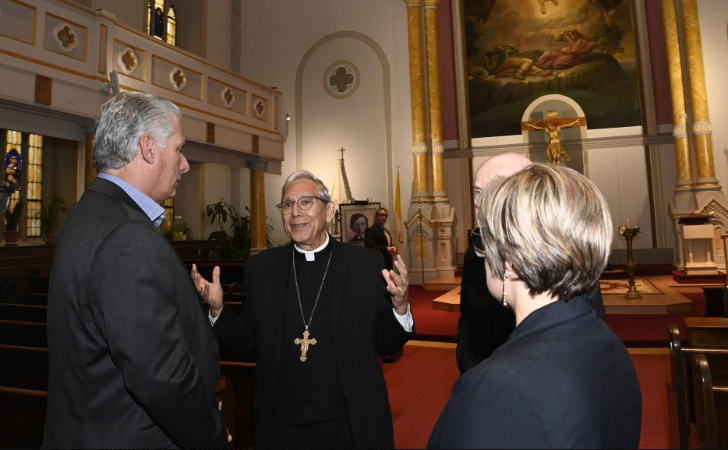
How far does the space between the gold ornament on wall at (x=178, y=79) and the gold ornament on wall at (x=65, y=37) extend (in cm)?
167

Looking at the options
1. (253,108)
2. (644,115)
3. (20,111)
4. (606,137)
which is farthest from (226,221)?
(644,115)

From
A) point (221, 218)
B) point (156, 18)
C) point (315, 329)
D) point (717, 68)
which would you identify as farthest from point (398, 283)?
point (156, 18)

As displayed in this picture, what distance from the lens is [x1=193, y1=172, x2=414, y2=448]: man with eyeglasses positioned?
200cm

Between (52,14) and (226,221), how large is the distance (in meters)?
7.92

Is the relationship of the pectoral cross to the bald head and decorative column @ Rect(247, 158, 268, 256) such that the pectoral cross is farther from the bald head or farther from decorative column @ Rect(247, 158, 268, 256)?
decorative column @ Rect(247, 158, 268, 256)

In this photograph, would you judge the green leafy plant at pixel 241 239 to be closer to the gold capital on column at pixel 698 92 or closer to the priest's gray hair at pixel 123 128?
the gold capital on column at pixel 698 92

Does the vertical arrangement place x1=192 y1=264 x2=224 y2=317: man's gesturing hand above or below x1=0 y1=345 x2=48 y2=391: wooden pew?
above

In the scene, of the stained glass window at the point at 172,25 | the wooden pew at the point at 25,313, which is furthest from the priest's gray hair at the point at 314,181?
the stained glass window at the point at 172,25

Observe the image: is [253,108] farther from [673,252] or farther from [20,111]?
[673,252]

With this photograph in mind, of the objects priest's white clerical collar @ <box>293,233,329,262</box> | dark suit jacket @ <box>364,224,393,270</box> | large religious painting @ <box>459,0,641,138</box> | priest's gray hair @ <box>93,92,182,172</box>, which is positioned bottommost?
priest's white clerical collar @ <box>293,233,329,262</box>

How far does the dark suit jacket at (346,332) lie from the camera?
200 centimetres

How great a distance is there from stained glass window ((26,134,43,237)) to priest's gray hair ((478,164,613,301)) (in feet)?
40.1

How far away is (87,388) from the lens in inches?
52.7

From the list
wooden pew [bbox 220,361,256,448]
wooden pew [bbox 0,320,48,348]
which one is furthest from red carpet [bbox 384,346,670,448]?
wooden pew [bbox 0,320,48,348]
